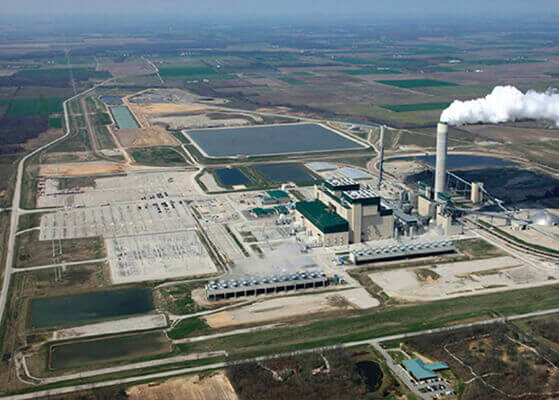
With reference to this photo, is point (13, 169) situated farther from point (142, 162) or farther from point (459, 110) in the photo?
point (459, 110)

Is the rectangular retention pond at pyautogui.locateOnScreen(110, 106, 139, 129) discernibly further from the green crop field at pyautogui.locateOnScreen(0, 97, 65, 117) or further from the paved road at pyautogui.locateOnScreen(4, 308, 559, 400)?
the paved road at pyautogui.locateOnScreen(4, 308, 559, 400)

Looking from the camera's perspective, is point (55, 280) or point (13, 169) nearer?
point (55, 280)

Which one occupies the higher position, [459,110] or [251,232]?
[459,110]

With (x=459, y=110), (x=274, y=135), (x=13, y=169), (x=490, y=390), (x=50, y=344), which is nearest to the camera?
(x=490, y=390)

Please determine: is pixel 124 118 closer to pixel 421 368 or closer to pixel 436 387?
pixel 421 368

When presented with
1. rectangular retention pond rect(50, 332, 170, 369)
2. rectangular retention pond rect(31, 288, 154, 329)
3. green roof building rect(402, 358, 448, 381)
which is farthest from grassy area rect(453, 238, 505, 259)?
rectangular retention pond rect(50, 332, 170, 369)

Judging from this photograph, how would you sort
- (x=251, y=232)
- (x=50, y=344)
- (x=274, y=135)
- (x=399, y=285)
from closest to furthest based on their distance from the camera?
1. (x=50, y=344)
2. (x=399, y=285)
3. (x=251, y=232)
4. (x=274, y=135)

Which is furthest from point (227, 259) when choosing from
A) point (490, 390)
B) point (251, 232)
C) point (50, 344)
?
→ point (490, 390)
